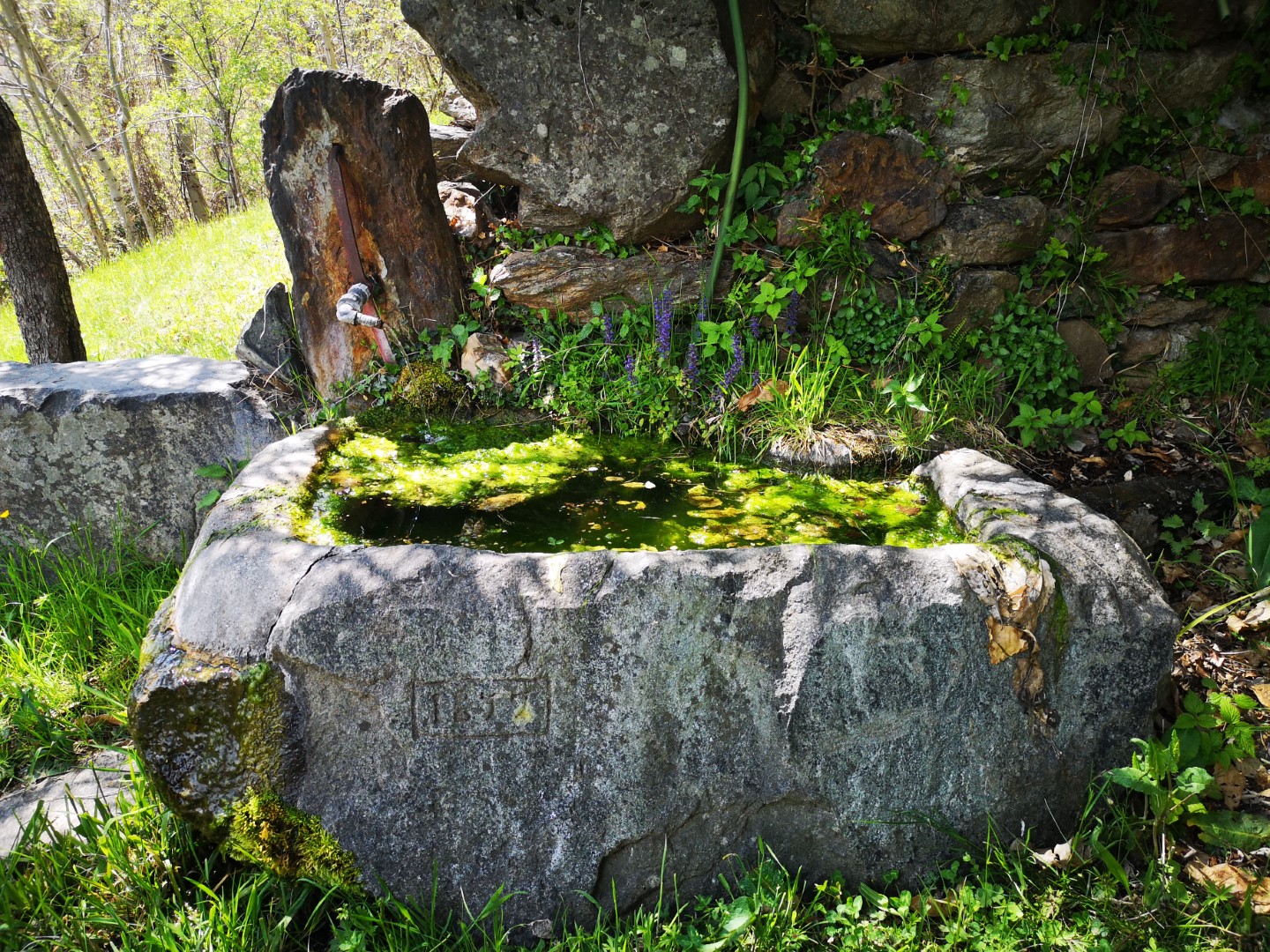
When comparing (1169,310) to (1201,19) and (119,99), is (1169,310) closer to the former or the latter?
(1201,19)

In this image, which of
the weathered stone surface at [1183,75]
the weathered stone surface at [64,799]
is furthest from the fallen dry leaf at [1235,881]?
the weathered stone surface at [1183,75]

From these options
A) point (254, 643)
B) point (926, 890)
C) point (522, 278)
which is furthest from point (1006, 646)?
point (522, 278)

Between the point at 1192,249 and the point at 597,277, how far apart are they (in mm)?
2795

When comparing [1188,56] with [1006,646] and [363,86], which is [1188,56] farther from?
[363,86]

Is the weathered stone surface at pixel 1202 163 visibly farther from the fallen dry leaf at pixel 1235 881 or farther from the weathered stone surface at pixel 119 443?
the weathered stone surface at pixel 119 443

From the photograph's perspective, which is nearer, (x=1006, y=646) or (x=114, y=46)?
(x=1006, y=646)

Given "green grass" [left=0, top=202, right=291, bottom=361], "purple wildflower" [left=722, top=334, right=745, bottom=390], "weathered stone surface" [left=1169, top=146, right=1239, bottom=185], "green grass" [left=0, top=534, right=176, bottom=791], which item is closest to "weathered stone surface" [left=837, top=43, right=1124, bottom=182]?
"weathered stone surface" [left=1169, top=146, right=1239, bottom=185]

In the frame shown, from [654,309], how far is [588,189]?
0.70m

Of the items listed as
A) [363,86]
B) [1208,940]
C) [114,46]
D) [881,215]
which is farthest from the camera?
[114,46]

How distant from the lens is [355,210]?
3.46m

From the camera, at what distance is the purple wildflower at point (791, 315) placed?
3489mm

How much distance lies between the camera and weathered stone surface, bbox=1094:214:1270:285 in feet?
11.8

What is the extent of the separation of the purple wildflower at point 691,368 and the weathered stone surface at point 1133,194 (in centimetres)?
204

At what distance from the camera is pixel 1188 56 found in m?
3.44
